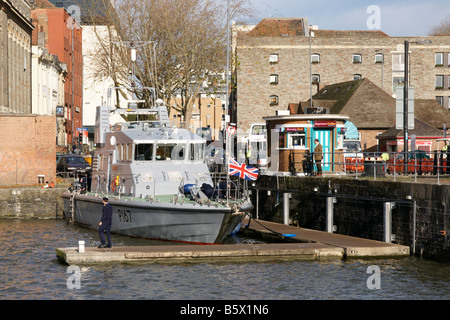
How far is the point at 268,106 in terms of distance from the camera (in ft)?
229

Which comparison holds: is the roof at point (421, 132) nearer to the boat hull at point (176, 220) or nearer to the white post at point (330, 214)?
the white post at point (330, 214)

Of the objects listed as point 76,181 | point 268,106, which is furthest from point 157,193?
point 268,106

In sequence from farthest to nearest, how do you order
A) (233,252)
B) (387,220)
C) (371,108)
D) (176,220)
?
(371,108) → (176,220) → (387,220) → (233,252)

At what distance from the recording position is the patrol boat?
2434 cm

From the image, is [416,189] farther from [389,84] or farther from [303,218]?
[389,84]

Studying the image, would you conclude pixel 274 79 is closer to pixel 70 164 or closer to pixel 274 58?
pixel 274 58

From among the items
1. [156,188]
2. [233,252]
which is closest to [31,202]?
[156,188]

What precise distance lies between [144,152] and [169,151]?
36.9 inches

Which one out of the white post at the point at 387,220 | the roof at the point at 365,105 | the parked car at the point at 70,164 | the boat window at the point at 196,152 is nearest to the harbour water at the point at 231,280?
the white post at the point at 387,220

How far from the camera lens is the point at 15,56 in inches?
2623

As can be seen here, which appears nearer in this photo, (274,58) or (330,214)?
(330,214)

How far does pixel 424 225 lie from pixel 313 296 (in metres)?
5.69

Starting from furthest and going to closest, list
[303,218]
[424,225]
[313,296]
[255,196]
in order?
[255,196] < [303,218] < [424,225] < [313,296]

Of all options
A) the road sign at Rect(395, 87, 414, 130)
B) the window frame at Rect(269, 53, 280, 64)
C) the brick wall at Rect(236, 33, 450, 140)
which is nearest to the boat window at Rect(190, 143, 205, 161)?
the road sign at Rect(395, 87, 414, 130)
